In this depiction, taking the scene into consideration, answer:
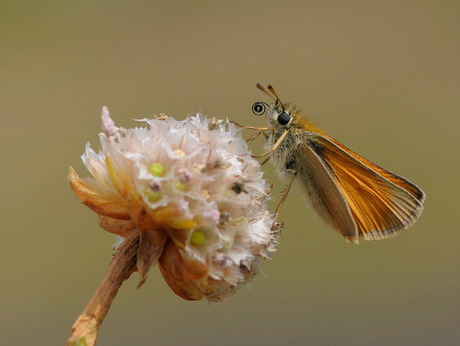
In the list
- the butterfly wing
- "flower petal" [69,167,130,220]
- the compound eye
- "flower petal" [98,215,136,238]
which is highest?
the compound eye

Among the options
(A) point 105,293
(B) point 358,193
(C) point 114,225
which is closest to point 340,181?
(B) point 358,193

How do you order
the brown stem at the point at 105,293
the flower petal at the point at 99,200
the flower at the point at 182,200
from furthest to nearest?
the flower petal at the point at 99,200
the flower at the point at 182,200
the brown stem at the point at 105,293

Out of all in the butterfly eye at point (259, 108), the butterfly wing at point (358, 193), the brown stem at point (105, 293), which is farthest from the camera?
the butterfly eye at point (259, 108)

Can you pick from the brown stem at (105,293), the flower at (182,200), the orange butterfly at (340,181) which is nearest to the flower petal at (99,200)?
the flower at (182,200)

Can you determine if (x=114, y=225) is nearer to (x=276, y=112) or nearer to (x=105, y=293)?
(x=105, y=293)

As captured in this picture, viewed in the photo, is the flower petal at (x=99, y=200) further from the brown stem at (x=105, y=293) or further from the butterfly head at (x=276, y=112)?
the butterfly head at (x=276, y=112)

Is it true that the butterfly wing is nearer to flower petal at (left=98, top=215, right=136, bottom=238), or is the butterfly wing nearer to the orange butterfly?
the orange butterfly

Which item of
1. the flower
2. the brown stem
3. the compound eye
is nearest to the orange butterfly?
the compound eye
